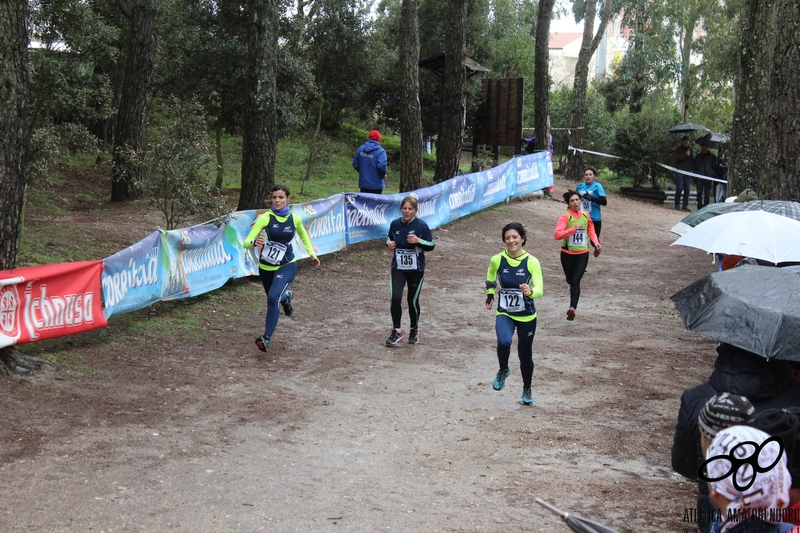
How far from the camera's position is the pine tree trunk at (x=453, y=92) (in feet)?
73.7

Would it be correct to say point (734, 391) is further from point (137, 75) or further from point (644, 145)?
point (644, 145)

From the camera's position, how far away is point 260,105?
15.1m

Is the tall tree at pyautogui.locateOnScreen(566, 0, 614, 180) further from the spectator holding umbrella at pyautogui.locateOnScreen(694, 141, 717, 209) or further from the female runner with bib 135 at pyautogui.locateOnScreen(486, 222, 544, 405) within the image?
the female runner with bib 135 at pyautogui.locateOnScreen(486, 222, 544, 405)

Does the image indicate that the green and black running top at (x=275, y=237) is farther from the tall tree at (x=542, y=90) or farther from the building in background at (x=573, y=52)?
the building in background at (x=573, y=52)

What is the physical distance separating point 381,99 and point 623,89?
21.7 m

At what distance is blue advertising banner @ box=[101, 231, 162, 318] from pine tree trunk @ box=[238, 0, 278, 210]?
4378 millimetres

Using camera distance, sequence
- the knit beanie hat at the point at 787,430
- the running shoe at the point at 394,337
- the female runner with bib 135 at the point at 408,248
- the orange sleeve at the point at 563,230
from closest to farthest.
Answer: the knit beanie hat at the point at 787,430 < the female runner with bib 135 at the point at 408,248 < the running shoe at the point at 394,337 < the orange sleeve at the point at 563,230

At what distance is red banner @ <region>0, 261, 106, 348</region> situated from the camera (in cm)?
850

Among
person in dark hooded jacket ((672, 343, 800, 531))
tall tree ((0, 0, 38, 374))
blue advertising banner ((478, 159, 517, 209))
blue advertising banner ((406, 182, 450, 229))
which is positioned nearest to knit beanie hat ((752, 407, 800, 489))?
person in dark hooded jacket ((672, 343, 800, 531))

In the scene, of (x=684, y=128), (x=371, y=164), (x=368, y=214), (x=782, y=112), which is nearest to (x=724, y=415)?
(x=782, y=112)

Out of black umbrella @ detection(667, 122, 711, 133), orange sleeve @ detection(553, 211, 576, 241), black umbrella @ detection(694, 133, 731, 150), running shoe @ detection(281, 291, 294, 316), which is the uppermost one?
black umbrella @ detection(667, 122, 711, 133)

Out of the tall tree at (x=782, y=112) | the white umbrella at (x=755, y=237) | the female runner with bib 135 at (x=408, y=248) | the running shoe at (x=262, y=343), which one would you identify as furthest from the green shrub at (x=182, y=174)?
the tall tree at (x=782, y=112)

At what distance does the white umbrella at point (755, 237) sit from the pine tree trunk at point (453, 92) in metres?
14.7

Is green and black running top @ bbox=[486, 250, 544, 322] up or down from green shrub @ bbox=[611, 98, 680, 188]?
down
